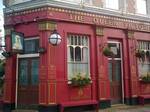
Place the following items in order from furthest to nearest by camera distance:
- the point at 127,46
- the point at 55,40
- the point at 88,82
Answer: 1. the point at 127,46
2. the point at 88,82
3. the point at 55,40

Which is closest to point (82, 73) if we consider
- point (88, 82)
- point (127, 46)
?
point (88, 82)

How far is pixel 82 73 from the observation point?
16.2m

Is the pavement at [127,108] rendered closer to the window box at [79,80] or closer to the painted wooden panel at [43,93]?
the window box at [79,80]

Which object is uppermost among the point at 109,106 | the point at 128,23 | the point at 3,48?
the point at 128,23

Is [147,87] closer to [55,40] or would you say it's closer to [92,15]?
[92,15]

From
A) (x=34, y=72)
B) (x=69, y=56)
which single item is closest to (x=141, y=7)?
(x=69, y=56)

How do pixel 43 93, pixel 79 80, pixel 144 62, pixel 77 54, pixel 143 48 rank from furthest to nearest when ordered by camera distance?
1. pixel 143 48
2. pixel 144 62
3. pixel 77 54
4. pixel 79 80
5. pixel 43 93

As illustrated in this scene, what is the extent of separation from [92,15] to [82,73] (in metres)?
2.89

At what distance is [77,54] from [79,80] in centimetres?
135

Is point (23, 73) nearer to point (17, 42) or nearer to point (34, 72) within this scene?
point (34, 72)

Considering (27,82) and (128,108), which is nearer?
(27,82)

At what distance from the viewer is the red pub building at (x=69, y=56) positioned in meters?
15.2

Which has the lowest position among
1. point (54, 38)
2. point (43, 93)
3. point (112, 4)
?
point (43, 93)

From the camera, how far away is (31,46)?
16.1 meters
